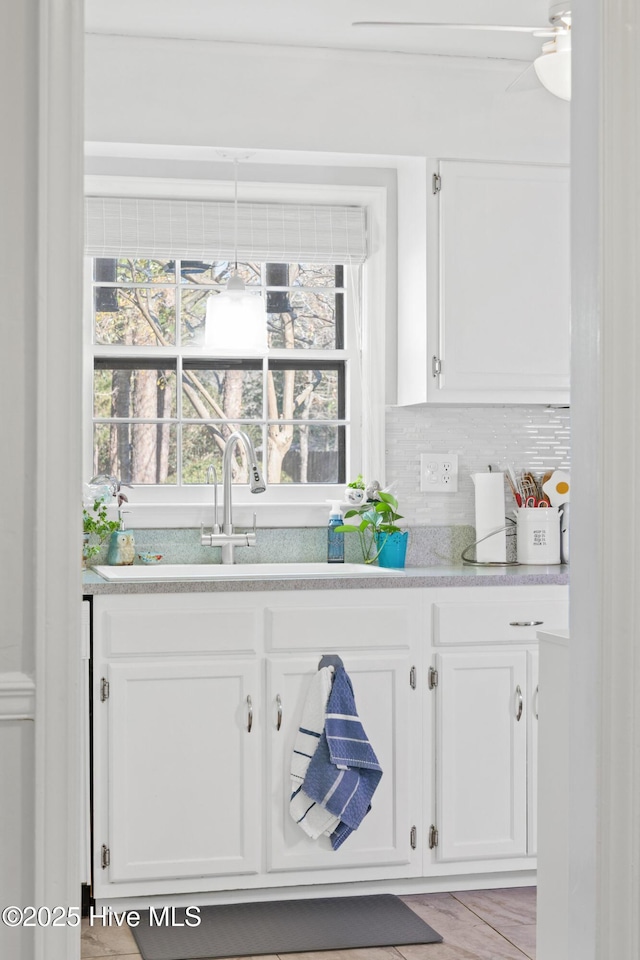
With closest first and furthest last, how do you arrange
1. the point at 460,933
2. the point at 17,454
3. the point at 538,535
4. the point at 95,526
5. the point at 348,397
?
1. the point at 17,454
2. the point at 460,933
3. the point at 95,526
4. the point at 538,535
5. the point at 348,397

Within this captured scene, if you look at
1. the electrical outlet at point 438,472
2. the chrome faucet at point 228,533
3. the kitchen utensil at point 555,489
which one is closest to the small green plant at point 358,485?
the electrical outlet at point 438,472

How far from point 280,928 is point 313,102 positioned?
2507 millimetres

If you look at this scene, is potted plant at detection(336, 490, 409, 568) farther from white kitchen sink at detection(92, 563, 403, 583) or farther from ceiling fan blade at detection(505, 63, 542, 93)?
ceiling fan blade at detection(505, 63, 542, 93)

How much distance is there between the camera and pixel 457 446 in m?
3.81

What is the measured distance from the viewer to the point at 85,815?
9.60 ft

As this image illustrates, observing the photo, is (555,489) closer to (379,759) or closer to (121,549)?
(379,759)

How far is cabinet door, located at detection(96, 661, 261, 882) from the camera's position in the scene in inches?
117

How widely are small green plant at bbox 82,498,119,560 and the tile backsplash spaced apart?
988 millimetres

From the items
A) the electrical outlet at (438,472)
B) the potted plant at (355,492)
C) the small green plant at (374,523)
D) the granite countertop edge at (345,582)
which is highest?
the electrical outlet at (438,472)

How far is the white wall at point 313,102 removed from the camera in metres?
3.38

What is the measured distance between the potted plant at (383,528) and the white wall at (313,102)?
1.16 m

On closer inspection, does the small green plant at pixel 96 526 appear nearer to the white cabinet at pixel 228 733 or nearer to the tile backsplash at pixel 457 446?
the white cabinet at pixel 228 733

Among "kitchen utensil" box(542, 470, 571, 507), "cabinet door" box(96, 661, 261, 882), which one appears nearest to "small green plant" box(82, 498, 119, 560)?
"cabinet door" box(96, 661, 261, 882)

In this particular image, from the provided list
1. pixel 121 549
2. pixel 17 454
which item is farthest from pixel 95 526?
pixel 17 454
